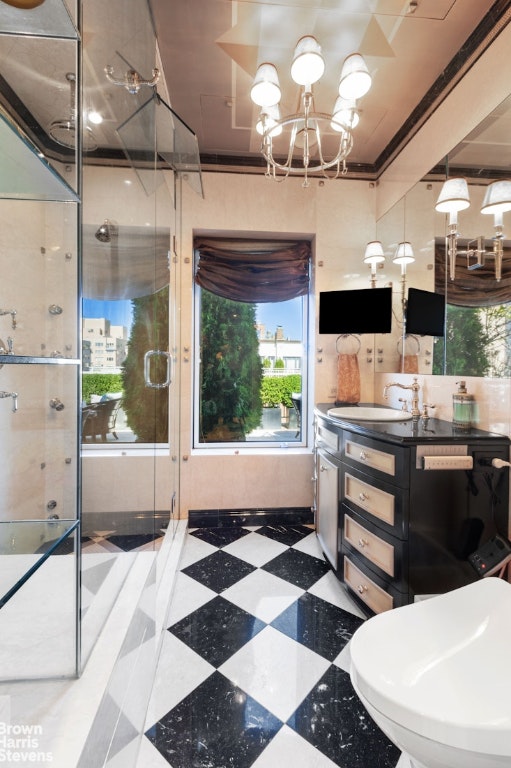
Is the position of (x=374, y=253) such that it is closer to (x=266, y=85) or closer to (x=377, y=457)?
(x=266, y=85)

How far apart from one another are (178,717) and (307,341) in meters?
2.42

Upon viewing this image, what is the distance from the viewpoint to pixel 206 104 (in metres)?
2.10

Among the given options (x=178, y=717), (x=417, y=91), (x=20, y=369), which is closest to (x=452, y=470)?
(x=178, y=717)

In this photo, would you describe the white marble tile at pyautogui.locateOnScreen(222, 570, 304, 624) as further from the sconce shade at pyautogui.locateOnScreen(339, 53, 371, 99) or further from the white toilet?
the sconce shade at pyautogui.locateOnScreen(339, 53, 371, 99)

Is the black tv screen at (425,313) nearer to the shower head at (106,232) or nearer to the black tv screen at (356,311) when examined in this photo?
the black tv screen at (356,311)

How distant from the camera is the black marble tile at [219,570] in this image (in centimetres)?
191

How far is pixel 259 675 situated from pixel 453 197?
97.6 inches

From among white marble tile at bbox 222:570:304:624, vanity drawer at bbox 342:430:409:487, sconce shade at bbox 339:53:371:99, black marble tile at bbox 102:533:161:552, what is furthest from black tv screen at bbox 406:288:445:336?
black marble tile at bbox 102:533:161:552

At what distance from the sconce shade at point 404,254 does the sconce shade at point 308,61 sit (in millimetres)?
1207

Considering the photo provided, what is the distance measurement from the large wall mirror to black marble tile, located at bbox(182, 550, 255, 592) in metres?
1.70

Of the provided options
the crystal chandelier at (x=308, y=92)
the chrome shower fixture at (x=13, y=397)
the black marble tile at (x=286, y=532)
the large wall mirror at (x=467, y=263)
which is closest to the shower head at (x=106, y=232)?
the chrome shower fixture at (x=13, y=397)

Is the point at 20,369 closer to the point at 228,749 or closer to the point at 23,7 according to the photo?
the point at 23,7

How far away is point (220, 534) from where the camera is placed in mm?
2496

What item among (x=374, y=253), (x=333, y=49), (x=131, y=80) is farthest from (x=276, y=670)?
(x=333, y=49)
